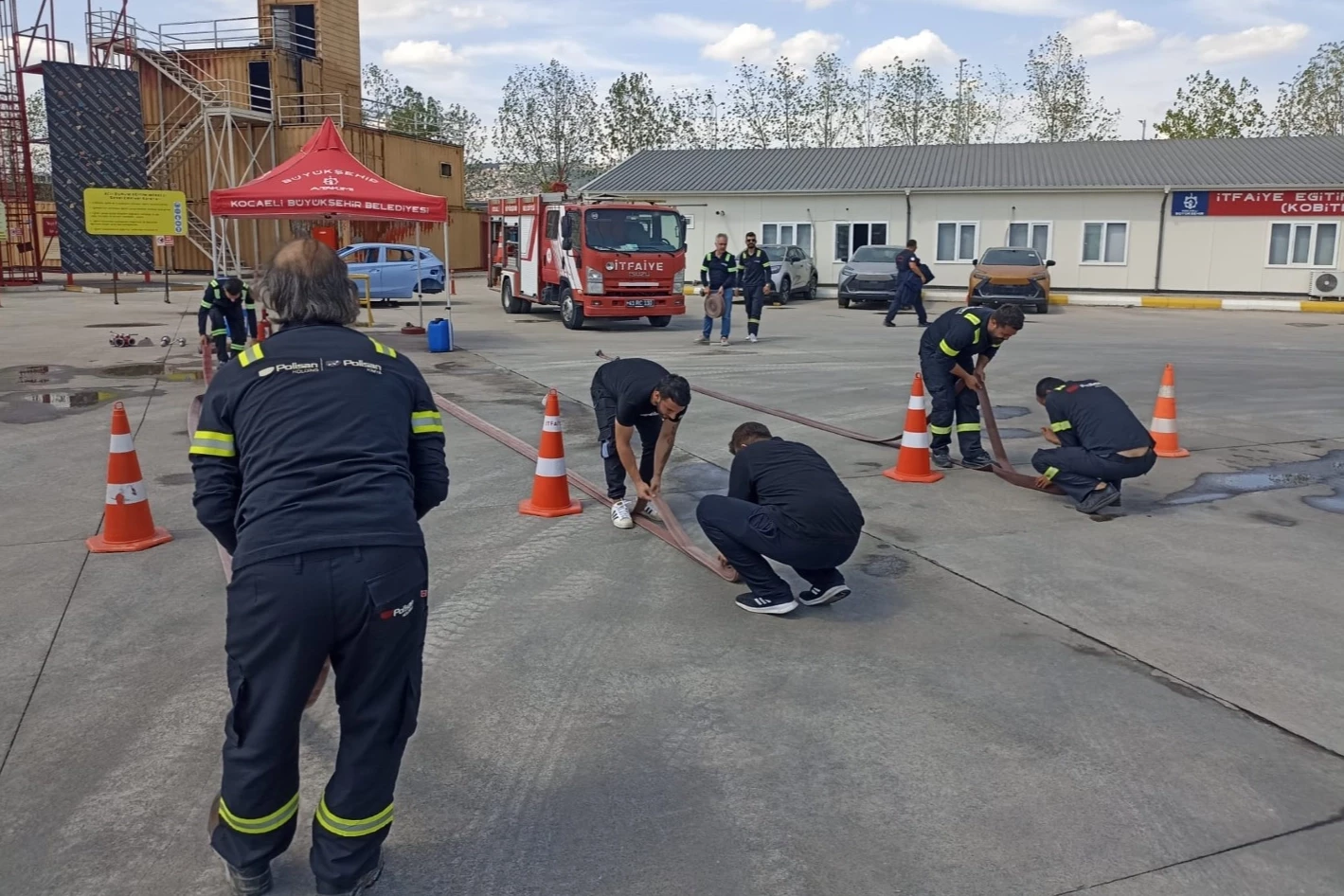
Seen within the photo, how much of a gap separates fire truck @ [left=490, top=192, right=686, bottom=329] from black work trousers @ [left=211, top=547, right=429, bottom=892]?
17.2 metres

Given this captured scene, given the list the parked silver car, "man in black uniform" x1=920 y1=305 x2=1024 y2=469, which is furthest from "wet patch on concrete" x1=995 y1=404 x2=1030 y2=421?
the parked silver car

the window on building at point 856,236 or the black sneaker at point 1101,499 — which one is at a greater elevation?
the window on building at point 856,236

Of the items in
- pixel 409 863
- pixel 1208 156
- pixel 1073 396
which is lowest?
pixel 409 863

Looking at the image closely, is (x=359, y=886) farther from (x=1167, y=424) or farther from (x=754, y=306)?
(x=754, y=306)

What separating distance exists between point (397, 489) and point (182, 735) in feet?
6.41

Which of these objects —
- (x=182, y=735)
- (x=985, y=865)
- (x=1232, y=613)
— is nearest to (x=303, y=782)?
(x=182, y=735)

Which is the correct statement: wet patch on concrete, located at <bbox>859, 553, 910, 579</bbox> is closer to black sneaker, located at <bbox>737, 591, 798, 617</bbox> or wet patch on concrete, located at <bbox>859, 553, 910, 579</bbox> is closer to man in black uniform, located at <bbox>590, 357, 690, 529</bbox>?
black sneaker, located at <bbox>737, 591, 798, 617</bbox>

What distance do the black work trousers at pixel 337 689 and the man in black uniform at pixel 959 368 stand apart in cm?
639

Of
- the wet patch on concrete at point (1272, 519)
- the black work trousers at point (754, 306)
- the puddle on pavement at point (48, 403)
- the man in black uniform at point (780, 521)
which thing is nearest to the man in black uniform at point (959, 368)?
the wet patch on concrete at point (1272, 519)

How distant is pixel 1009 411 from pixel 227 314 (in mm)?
9954

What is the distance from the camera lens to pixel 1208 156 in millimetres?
33750

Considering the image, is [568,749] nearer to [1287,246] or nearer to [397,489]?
[397,489]

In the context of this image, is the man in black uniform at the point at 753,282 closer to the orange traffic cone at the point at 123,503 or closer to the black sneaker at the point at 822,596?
the orange traffic cone at the point at 123,503

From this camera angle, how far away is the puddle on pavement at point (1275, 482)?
783 centimetres
